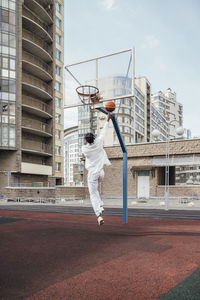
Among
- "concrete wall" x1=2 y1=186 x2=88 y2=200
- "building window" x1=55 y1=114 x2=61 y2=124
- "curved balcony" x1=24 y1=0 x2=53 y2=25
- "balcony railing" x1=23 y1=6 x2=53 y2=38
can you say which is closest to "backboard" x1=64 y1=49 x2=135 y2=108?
"concrete wall" x1=2 y1=186 x2=88 y2=200

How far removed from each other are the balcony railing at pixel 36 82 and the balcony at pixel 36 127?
5.32 metres

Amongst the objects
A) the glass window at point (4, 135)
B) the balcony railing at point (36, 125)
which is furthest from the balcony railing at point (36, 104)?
the glass window at point (4, 135)

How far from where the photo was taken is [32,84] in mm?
41688

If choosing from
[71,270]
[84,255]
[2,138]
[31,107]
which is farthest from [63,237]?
[31,107]

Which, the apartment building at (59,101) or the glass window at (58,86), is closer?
the apartment building at (59,101)

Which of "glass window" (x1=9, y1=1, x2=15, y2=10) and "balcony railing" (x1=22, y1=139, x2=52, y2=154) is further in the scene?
"balcony railing" (x1=22, y1=139, x2=52, y2=154)

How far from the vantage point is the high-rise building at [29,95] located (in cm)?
3631

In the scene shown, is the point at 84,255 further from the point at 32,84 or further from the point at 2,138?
the point at 32,84

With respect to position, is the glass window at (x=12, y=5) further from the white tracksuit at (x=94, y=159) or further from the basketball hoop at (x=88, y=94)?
the white tracksuit at (x=94, y=159)

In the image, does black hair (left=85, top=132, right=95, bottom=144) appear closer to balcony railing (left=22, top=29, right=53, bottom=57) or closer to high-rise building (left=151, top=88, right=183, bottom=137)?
balcony railing (left=22, top=29, right=53, bottom=57)

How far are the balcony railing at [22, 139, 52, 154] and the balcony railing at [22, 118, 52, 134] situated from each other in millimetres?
2130

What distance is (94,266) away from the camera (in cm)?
355

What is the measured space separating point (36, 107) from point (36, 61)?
697cm

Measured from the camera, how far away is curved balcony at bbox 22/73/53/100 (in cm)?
3984
